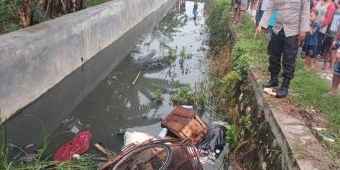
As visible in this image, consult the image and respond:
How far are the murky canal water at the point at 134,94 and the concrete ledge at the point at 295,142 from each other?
8.36ft

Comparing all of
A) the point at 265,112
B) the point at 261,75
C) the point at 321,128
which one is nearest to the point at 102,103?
the point at 261,75

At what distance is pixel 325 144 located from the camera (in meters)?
5.08

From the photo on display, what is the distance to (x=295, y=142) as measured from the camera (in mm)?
4945

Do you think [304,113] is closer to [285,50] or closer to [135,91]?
[285,50]

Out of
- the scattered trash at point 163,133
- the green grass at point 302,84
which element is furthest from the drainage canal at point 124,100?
the green grass at point 302,84

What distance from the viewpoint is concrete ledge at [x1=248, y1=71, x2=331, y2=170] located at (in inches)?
179

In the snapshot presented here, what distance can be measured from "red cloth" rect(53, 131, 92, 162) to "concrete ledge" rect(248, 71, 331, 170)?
2.85 metres

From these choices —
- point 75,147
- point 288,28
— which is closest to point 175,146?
point 75,147

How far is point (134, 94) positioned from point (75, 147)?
3.26 meters

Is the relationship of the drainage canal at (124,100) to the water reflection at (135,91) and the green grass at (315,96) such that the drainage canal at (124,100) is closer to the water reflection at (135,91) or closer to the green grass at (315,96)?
the water reflection at (135,91)

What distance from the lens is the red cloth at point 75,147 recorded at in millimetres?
6250

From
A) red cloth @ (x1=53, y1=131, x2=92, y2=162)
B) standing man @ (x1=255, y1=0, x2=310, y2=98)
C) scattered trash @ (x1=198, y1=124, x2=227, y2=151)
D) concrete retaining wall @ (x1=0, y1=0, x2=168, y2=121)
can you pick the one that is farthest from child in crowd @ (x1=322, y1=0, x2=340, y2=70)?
concrete retaining wall @ (x1=0, y1=0, x2=168, y2=121)

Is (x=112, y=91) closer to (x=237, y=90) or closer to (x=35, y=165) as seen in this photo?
(x=237, y=90)

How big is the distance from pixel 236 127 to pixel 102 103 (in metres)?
3.18
